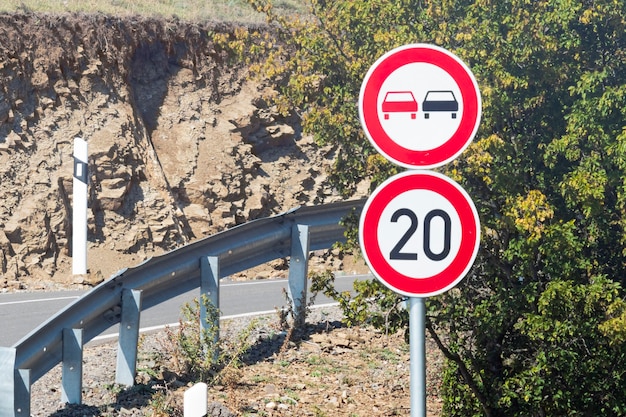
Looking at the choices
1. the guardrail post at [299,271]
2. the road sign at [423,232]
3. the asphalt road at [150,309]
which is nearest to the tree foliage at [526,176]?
the guardrail post at [299,271]

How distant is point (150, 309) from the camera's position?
43.3 ft

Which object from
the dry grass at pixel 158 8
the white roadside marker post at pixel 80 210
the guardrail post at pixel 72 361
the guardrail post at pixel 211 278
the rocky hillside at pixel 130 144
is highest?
the dry grass at pixel 158 8

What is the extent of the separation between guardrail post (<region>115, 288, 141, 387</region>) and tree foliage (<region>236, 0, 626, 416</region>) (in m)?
2.26

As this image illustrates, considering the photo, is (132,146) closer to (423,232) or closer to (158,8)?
(158,8)

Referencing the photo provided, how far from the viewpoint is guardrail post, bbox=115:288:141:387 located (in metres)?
8.20

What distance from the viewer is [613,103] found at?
38.9ft

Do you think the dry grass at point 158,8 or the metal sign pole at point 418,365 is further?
the dry grass at point 158,8

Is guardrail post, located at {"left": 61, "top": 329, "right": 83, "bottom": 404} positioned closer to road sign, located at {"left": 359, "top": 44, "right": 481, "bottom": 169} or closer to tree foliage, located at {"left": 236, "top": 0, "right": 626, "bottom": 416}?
tree foliage, located at {"left": 236, "top": 0, "right": 626, "bottom": 416}

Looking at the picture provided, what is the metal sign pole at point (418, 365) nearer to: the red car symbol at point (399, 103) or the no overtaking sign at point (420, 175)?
the no overtaking sign at point (420, 175)

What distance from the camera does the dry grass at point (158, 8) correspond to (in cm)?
2088

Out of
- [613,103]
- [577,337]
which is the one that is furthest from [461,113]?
[613,103]

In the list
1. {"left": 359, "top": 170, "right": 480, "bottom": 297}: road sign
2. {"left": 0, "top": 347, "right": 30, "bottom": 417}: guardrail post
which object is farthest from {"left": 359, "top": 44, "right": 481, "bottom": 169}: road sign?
{"left": 0, "top": 347, "right": 30, "bottom": 417}: guardrail post

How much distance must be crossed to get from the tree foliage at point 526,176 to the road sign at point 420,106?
14.0ft

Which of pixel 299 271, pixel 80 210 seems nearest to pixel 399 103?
pixel 299 271
